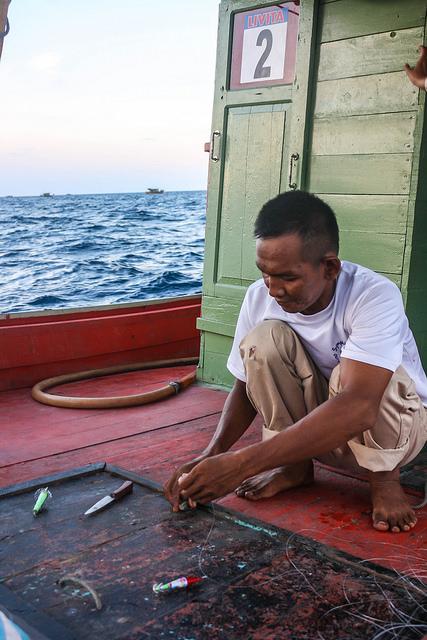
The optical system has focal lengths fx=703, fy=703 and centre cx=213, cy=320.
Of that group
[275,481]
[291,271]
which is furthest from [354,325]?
[275,481]

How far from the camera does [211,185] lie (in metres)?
4.68

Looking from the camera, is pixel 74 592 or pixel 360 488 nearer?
pixel 74 592

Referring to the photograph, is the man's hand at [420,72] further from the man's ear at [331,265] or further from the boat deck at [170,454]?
the boat deck at [170,454]

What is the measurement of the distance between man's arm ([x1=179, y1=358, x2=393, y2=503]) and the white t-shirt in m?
0.08

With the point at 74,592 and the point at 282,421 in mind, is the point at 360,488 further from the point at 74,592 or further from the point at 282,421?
the point at 74,592

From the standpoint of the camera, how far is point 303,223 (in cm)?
238

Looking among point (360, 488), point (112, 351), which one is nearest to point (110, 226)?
point (112, 351)

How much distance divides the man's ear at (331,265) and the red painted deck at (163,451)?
902 millimetres

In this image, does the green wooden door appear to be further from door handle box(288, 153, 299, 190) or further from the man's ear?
Result: the man's ear

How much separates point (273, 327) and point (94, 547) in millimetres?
1040

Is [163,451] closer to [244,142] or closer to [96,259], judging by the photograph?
[244,142]

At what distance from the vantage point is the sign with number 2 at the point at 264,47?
418 cm

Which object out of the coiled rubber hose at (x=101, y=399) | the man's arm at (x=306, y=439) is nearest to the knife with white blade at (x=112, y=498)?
the man's arm at (x=306, y=439)

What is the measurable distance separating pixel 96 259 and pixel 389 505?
2017cm
